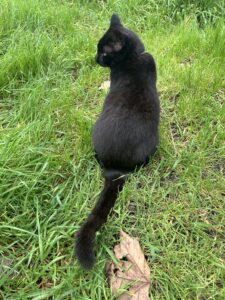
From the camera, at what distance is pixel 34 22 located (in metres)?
3.30

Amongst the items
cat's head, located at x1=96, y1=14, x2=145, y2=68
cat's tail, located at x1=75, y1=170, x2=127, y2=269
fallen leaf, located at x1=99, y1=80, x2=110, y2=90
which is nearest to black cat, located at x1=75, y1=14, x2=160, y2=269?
cat's tail, located at x1=75, y1=170, x2=127, y2=269

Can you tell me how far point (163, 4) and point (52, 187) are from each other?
233cm

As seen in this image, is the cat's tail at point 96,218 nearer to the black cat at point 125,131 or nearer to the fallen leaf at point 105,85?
the black cat at point 125,131

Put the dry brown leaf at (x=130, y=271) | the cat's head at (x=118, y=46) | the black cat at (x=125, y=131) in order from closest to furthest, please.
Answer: the dry brown leaf at (x=130, y=271)
the black cat at (x=125, y=131)
the cat's head at (x=118, y=46)

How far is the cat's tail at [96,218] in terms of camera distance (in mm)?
1704

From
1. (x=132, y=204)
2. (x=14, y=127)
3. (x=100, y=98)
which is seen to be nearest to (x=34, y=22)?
(x=100, y=98)

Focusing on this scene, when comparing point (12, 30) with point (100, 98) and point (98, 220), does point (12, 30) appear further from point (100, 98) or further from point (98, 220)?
point (98, 220)

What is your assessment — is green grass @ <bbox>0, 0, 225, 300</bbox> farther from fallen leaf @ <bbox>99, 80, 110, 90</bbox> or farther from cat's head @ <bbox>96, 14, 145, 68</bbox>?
cat's head @ <bbox>96, 14, 145, 68</bbox>

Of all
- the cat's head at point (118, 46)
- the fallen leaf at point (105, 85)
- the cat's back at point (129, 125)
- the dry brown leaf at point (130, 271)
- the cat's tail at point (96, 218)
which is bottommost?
the dry brown leaf at point (130, 271)

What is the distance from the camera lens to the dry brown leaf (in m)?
1.67

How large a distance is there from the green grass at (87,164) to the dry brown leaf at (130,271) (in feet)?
0.14

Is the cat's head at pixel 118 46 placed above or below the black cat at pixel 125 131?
above

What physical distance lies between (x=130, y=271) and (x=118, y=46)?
143cm

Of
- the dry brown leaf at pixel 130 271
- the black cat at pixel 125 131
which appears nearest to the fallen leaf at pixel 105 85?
the black cat at pixel 125 131
